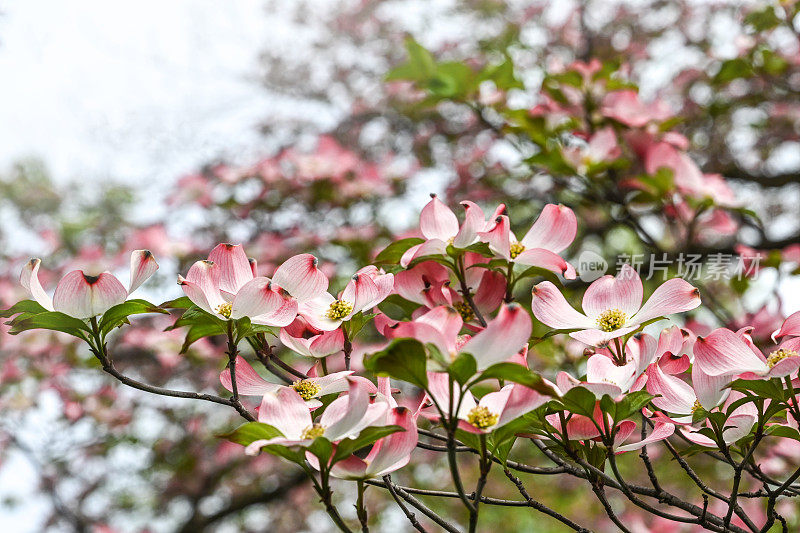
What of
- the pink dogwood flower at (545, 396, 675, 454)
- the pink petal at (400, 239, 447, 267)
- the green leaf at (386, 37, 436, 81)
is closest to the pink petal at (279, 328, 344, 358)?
the pink petal at (400, 239, 447, 267)

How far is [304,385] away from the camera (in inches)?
24.5

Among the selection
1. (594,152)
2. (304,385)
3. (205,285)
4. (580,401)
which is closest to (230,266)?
(205,285)

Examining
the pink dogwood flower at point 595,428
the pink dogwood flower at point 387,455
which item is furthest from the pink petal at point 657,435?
the pink dogwood flower at point 387,455

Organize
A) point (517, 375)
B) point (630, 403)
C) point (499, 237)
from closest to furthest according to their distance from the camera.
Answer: point (517, 375) < point (630, 403) < point (499, 237)

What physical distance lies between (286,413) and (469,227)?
257 millimetres

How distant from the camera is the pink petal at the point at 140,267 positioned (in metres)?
0.67

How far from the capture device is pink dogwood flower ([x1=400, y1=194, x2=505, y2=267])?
67 centimetres

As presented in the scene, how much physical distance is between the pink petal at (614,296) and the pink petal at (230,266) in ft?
1.16

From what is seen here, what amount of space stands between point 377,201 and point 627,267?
1.93 m

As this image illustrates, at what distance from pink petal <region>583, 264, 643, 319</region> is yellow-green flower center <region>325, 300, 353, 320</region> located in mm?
243

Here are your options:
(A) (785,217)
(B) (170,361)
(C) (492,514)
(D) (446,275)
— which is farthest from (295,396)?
(C) (492,514)

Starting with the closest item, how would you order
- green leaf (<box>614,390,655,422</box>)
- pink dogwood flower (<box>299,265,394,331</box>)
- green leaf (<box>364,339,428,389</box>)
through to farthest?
1. green leaf (<box>364,339,428,389</box>)
2. green leaf (<box>614,390,655,422</box>)
3. pink dogwood flower (<box>299,265,394,331</box>)

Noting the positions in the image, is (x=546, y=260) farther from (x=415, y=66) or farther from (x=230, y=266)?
(x=415, y=66)

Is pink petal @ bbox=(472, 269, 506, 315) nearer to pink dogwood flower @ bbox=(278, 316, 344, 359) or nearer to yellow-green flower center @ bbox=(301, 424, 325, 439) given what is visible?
pink dogwood flower @ bbox=(278, 316, 344, 359)
